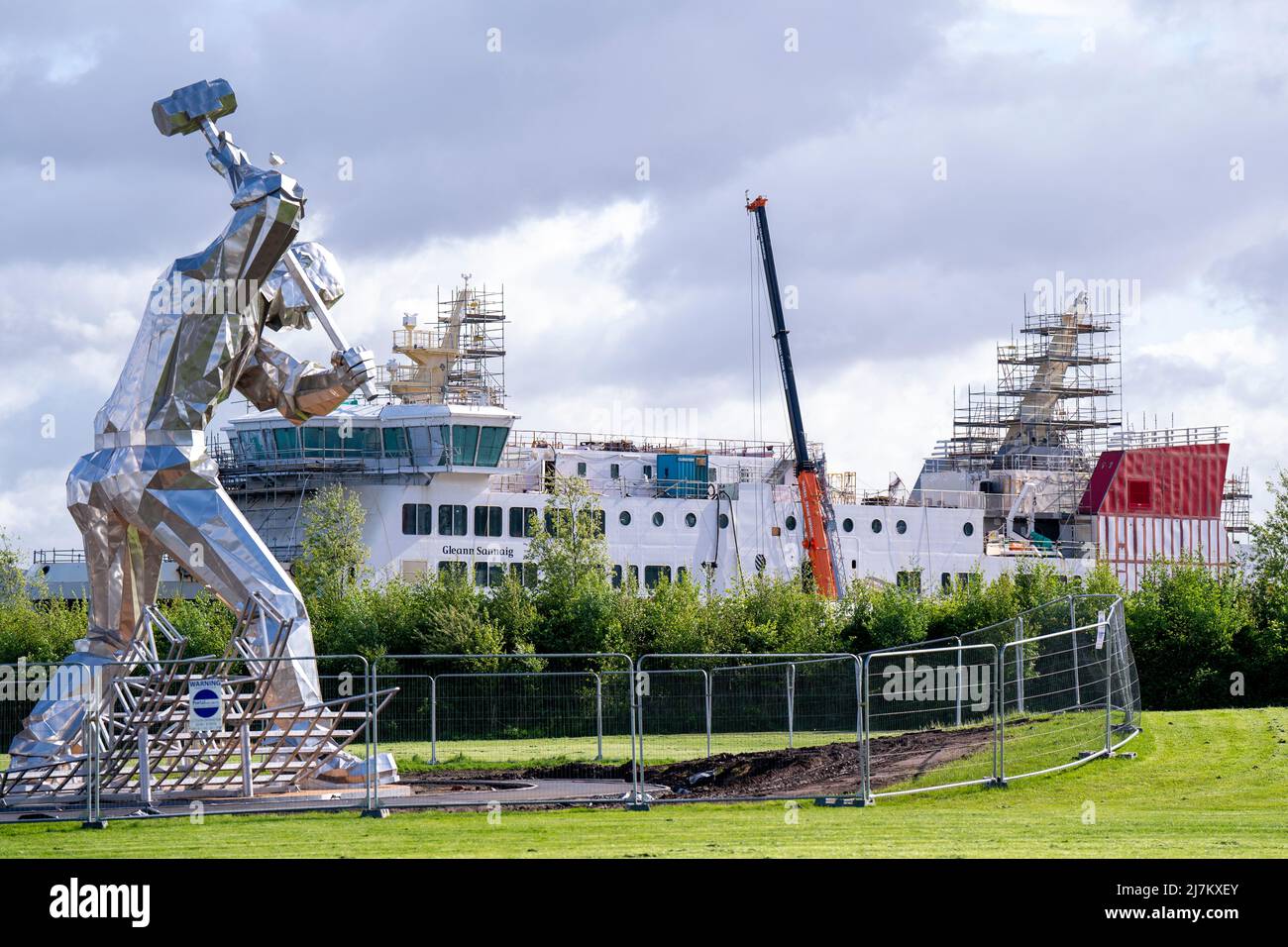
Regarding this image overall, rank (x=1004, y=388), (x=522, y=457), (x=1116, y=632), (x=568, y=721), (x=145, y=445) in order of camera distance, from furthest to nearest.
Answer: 1. (x=1004, y=388)
2. (x=522, y=457)
3. (x=568, y=721)
4. (x=1116, y=632)
5. (x=145, y=445)

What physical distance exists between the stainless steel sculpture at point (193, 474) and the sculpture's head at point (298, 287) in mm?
31

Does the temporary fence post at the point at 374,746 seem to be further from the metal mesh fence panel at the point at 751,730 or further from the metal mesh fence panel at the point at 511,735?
the metal mesh fence panel at the point at 751,730

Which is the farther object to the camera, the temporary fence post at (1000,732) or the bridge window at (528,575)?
the bridge window at (528,575)

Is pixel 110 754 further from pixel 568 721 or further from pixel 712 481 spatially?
pixel 712 481

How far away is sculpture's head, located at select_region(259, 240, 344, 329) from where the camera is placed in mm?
25891

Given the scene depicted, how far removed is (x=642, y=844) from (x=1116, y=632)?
11.6 metres

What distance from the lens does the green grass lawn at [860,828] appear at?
16719 mm

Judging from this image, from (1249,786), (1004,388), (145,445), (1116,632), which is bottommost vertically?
(1249,786)

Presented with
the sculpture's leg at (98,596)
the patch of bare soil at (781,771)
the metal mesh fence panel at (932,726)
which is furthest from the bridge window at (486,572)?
the sculpture's leg at (98,596)

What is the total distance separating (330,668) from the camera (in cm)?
4797

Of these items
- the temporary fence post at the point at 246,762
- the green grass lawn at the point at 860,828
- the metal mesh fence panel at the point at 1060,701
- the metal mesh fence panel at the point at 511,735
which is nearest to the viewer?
the green grass lawn at the point at 860,828
